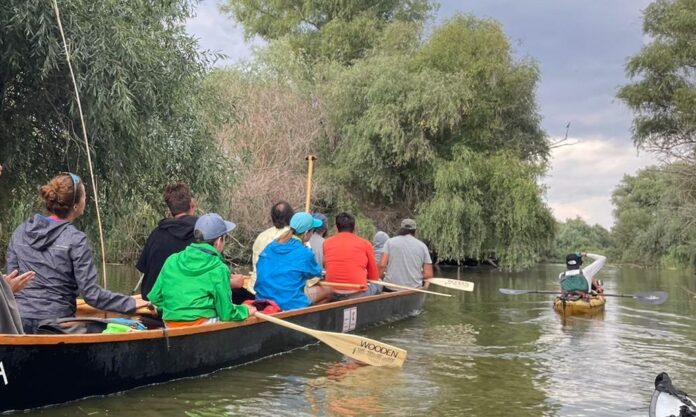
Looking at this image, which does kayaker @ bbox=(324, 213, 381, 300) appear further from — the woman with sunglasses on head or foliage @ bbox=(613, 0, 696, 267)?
foliage @ bbox=(613, 0, 696, 267)

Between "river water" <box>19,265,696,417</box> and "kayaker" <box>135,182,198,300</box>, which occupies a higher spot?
"kayaker" <box>135,182,198,300</box>

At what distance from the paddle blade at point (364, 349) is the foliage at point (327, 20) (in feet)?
71.1

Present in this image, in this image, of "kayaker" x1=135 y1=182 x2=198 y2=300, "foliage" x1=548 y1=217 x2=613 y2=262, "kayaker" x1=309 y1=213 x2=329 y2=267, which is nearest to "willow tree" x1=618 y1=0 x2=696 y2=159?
"kayaker" x1=309 y1=213 x2=329 y2=267

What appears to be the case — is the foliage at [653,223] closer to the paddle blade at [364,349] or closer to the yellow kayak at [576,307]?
the yellow kayak at [576,307]

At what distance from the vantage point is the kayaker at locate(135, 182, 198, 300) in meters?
5.90

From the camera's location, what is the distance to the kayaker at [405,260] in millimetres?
10047

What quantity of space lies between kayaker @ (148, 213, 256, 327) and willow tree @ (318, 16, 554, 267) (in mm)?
15627

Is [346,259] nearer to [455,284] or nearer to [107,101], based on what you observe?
[455,284]

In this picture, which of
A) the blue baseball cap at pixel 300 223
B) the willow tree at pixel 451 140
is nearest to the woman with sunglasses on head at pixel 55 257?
the blue baseball cap at pixel 300 223

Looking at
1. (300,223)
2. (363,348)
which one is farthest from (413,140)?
(363,348)

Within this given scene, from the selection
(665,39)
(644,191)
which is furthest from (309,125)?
(644,191)

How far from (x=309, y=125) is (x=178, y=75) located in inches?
549

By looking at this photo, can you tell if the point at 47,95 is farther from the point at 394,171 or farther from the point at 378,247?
the point at 394,171

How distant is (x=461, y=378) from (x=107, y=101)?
4876 millimetres
